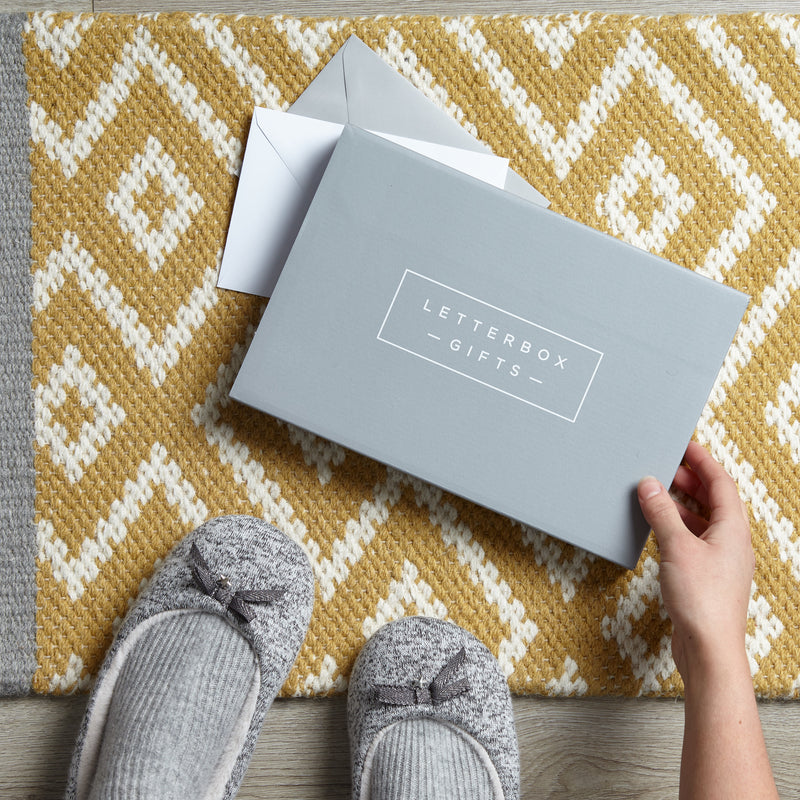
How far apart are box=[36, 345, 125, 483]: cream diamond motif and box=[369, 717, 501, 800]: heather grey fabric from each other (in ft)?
1.14

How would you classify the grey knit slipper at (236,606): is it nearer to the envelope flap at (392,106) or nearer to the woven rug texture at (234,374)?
the woven rug texture at (234,374)

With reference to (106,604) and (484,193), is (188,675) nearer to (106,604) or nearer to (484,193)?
(106,604)

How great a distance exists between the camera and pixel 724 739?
55cm

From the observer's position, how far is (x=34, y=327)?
2.08 feet

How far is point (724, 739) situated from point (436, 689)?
22 centimetres

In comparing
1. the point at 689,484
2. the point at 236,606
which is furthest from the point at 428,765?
the point at 689,484

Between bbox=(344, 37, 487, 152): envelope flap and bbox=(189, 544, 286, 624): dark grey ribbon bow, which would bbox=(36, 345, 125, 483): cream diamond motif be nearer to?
bbox=(189, 544, 286, 624): dark grey ribbon bow

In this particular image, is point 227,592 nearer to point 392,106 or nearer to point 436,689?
point 436,689

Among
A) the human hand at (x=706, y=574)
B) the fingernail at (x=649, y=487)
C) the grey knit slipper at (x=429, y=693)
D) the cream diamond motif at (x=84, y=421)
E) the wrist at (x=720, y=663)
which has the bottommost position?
the grey knit slipper at (x=429, y=693)

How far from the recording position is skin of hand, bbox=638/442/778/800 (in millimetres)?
548

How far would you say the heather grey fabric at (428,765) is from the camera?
596 millimetres

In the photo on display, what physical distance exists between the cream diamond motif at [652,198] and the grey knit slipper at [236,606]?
40 cm

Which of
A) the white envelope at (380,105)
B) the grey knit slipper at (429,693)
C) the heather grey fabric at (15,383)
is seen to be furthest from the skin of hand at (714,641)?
the heather grey fabric at (15,383)

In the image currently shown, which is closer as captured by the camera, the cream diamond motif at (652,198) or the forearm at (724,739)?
the forearm at (724,739)
